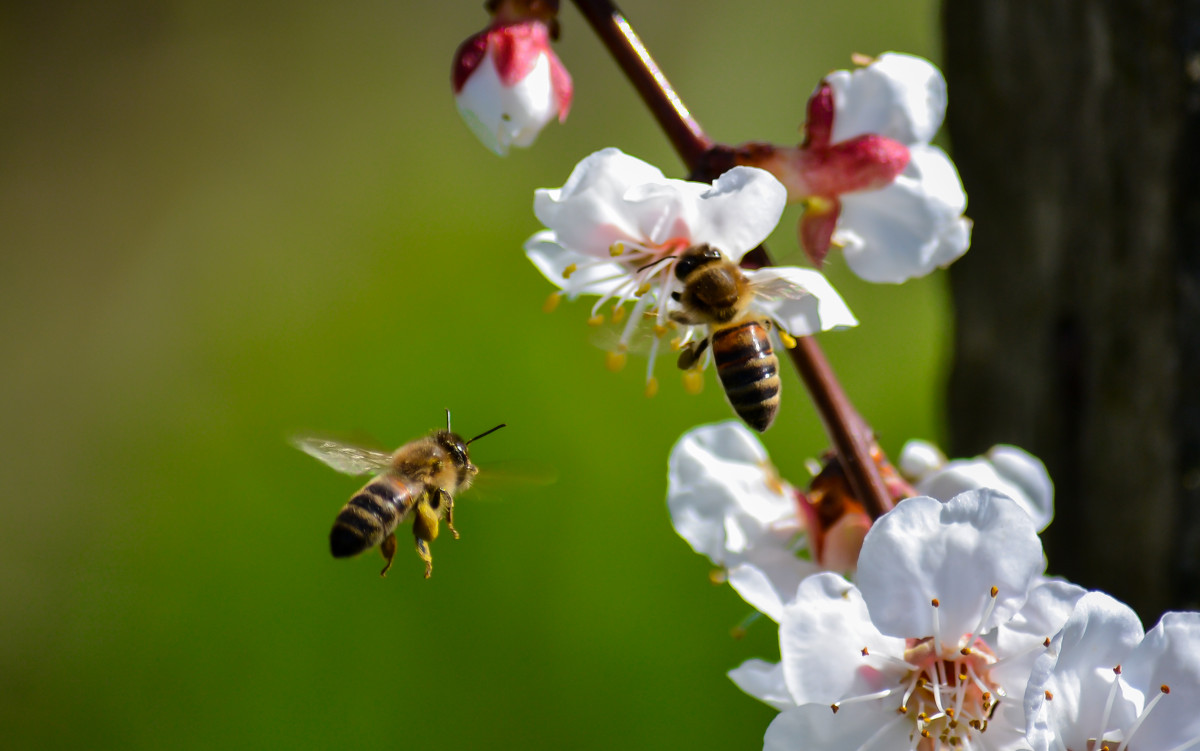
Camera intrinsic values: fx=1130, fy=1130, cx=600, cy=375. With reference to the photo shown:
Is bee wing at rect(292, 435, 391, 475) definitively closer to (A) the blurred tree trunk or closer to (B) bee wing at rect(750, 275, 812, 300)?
(B) bee wing at rect(750, 275, 812, 300)

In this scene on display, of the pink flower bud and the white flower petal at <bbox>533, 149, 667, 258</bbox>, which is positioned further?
the pink flower bud

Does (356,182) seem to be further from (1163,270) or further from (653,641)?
(1163,270)

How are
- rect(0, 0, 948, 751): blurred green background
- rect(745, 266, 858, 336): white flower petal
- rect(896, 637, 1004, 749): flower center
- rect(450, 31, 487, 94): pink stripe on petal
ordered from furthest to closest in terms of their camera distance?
1. rect(0, 0, 948, 751): blurred green background
2. rect(450, 31, 487, 94): pink stripe on petal
3. rect(745, 266, 858, 336): white flower petal
4. rect(896, 637, 1004, 749): flower center

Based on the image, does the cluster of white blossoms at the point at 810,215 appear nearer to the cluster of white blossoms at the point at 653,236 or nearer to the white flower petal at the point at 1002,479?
the cluster of white blossoms at the point at 653,236

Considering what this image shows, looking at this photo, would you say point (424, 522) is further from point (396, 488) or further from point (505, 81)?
point (505, 81)

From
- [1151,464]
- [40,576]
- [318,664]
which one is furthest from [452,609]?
[1151,464]

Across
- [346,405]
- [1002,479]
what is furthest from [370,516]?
[346,405]

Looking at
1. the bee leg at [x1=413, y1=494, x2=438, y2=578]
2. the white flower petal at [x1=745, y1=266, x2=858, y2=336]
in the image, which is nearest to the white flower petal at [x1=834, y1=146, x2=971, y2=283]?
the white flower petal at [x1=745, y1=266, x2=858, y2=336]
